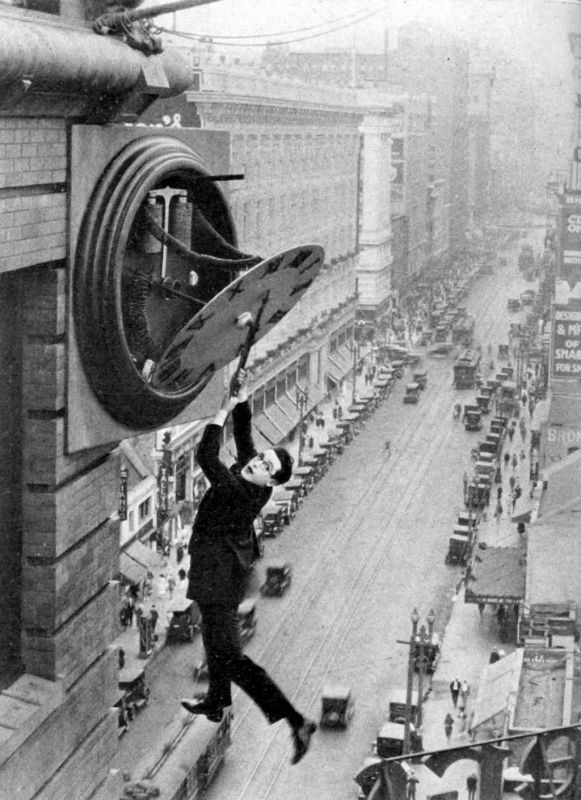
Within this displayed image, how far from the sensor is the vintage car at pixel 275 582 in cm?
2769

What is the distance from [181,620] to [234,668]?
1968 centimetres

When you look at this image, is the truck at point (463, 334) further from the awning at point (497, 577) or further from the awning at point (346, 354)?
the awning at point (497, 577)

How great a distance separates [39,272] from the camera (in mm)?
5953

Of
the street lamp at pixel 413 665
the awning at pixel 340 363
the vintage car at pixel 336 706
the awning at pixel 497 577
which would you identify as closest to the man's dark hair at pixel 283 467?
the street lamp at pixel 413 665

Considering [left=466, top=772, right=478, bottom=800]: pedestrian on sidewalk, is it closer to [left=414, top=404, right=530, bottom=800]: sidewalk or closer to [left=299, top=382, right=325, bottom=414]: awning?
[left=414, top=404, right=530, bottom=800]: sidewalk

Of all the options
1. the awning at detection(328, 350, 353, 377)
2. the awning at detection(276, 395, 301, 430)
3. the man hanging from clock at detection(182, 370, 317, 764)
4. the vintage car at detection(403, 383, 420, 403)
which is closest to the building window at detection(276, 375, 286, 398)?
the awning at detection(276, 395, 301, 430)

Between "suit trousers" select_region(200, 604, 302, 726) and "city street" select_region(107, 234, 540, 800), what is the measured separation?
45.7ft

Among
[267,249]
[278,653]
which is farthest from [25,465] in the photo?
[278,653]

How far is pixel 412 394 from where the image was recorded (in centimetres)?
5116

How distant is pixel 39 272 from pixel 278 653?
61.5 feet

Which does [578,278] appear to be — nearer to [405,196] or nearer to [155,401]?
[155,401]

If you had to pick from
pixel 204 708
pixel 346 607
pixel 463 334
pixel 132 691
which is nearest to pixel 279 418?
pixel 346 607

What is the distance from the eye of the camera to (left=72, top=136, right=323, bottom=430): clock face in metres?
5.93

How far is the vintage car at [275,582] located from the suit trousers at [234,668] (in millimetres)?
22770
